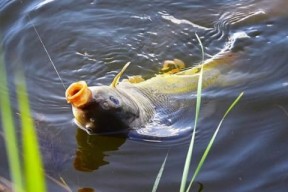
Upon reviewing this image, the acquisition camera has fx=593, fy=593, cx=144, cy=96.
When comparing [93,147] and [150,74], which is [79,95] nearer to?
[93,147]

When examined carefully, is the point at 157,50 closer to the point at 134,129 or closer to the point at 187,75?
the point at 187,75

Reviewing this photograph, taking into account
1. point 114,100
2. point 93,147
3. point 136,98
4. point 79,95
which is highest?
point 79,95

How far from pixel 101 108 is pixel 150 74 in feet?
3.35

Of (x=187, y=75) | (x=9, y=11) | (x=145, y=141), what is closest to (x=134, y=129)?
(x=145, y=141)

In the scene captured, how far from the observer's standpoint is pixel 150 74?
4008mm

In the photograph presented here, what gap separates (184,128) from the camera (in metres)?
3.50

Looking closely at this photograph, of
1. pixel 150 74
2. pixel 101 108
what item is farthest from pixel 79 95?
pixel 150 74

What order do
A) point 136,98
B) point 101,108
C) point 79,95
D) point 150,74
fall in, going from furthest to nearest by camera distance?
point 150,74
point 136,98
point 101,108
point 79,95

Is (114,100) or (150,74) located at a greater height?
(114,100)

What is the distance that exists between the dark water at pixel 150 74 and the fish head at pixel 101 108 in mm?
156

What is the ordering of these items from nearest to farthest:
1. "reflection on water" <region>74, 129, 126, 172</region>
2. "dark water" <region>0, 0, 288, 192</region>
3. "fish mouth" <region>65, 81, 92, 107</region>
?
"fish mouth" <region>65, 81, 92, 107</region>
"dark water" <region>0, 0, 288, 192</region>
"reflection on water" <region>74, 129, 126, 172</region>

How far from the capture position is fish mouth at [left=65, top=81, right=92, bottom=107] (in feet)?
9.45

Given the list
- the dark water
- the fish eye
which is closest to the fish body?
the fish eye

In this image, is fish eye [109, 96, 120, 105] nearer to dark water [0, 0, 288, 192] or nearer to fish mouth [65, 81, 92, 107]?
fish mouth [65, 81, 92, 107]
